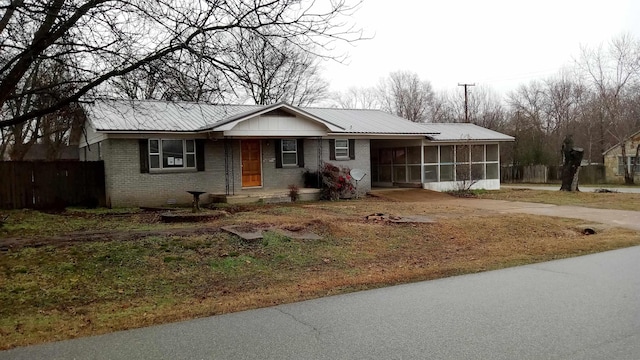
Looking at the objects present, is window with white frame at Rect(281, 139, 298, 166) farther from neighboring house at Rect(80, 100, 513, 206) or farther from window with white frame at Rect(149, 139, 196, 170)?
window with white frame at Rect(149, 139, 196, 170)

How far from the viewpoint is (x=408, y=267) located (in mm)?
8812

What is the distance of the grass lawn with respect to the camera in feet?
20.7

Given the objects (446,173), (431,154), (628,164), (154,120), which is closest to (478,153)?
(446,173)

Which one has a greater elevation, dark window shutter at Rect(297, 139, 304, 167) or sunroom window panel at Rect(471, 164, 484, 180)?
dark window shutter at Rect(297, 139, 304, 167)

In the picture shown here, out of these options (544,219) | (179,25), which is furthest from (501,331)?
(544,219)

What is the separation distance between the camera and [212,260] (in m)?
8.76

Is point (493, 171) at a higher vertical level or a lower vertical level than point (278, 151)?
lower

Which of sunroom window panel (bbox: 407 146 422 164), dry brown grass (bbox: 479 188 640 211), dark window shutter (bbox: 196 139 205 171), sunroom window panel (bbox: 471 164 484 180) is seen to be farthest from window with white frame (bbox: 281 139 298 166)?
sunroom window panel (bbox: 471 164 484 180)

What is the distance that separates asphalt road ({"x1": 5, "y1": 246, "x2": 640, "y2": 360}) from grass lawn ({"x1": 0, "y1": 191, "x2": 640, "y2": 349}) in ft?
1.67

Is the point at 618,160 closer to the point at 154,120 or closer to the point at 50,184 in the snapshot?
the point at 154,120

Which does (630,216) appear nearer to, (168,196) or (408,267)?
(408,267)

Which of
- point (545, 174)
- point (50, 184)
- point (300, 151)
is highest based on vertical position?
point (300, 151)

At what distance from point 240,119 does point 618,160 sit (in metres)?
36.2

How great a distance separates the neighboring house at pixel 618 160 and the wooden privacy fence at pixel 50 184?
39110mm
